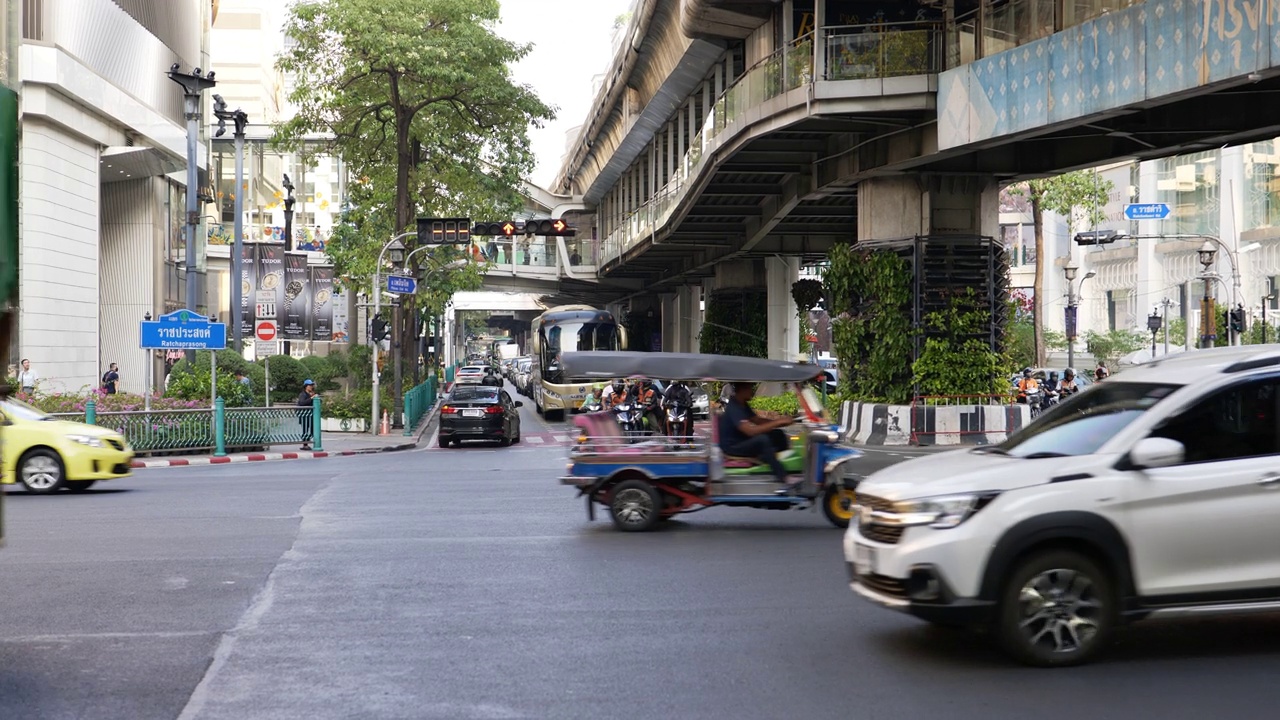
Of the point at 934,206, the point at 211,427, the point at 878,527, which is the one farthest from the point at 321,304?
the point at 878,527

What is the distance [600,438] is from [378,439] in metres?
23.0

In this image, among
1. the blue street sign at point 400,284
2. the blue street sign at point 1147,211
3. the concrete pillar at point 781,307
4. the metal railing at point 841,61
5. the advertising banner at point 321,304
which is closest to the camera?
the metal railing at point 841,61

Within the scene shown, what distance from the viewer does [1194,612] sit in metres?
7.62

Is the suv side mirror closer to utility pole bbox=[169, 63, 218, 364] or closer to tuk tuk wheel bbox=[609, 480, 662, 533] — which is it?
tuk tuk wheel bbox=[609, 480, 662, 533]

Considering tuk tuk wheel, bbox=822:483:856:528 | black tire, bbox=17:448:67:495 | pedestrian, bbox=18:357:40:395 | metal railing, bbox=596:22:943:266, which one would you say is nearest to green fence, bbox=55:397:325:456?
pedestrian, bbox=18:357:40:395

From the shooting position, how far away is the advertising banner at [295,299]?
144ft

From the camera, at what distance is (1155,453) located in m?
7.37

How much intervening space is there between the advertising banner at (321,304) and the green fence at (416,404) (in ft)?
12.3

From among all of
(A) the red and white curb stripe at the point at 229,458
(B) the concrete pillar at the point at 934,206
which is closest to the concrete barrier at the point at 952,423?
(B) the concrete pillar at the point at 934,206

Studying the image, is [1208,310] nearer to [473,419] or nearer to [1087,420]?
[473,419]

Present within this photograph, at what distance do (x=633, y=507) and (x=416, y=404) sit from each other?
2991 cm

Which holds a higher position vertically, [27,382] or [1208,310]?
[1208,310]

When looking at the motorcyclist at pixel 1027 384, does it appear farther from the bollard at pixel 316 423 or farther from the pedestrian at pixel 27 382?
the pedestrian at pixel 27 382

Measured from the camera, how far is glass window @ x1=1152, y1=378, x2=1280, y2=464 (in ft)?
25.2
